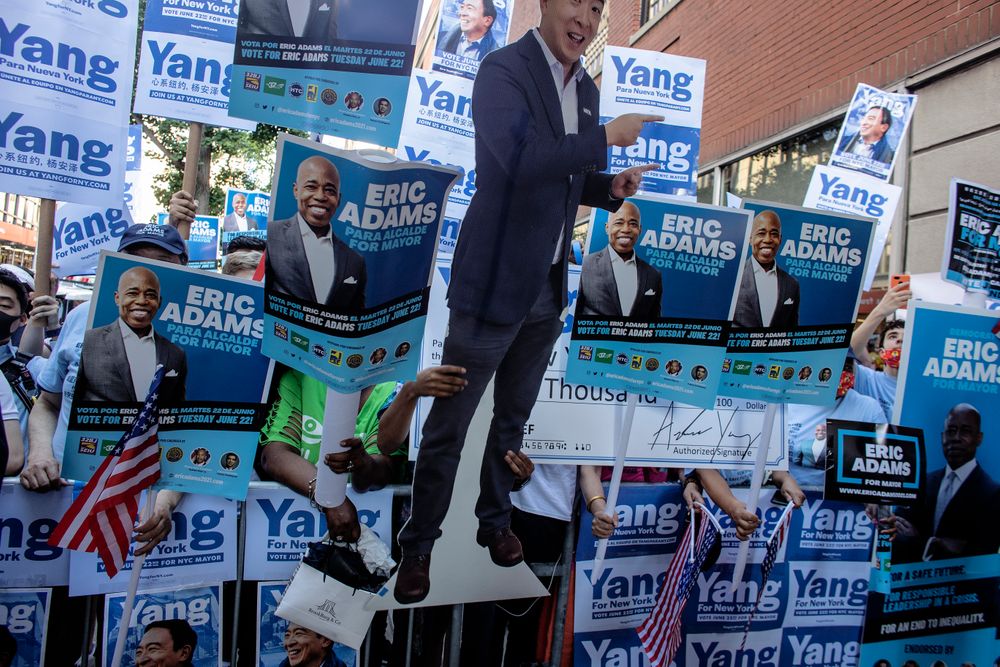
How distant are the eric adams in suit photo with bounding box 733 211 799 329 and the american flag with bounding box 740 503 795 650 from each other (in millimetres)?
769

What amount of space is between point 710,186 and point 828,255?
6169mm

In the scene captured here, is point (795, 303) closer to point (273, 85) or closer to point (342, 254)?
point (342, 254)

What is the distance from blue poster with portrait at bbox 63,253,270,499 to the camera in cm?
213

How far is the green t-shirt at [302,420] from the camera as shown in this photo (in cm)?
240

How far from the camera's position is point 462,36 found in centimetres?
311

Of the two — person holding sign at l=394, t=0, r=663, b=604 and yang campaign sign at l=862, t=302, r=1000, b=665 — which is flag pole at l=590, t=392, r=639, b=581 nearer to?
person holding sign at l=394, t=0, r=663, b=604

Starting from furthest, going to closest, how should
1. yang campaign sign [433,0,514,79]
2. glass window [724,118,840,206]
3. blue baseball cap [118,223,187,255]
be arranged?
glass window [724,118,840,206] → yang campaign sign [433,0,514,79] → blue baseball cap [118,223,187,255]

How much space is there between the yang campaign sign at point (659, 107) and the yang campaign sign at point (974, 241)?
1.08 metres

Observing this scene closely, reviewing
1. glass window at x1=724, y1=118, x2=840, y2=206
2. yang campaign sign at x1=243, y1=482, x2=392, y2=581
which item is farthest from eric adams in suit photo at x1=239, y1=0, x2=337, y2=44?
Result: glass window at x1=724, y1=118, x2=840, y2=206

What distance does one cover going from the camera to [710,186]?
8.55m

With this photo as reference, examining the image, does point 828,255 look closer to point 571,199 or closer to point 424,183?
point 571,199

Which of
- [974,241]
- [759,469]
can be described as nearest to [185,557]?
[759,469]

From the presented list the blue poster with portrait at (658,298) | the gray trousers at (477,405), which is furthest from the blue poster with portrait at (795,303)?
the gray trousers at (477,405)

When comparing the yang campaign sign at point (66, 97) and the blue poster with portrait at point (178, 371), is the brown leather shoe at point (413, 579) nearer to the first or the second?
the blue poster with portrait at point (178, 371)
